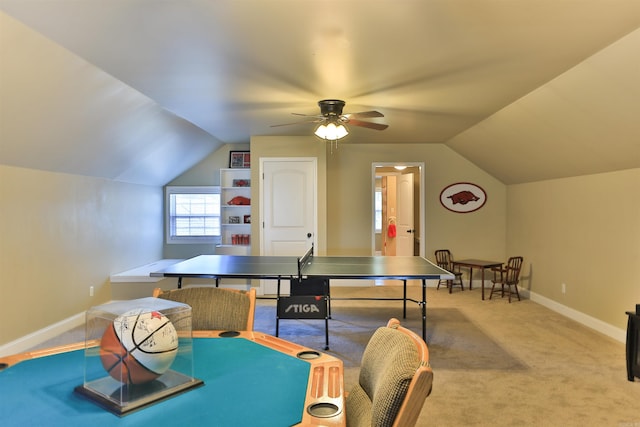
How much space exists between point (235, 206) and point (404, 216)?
3.14m

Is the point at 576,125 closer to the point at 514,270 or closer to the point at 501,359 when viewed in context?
the point at 501,359

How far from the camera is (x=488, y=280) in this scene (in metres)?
7.12

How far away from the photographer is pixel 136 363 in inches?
51.9

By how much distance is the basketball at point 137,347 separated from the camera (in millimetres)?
1312

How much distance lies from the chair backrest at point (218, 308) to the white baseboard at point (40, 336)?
2597 mm

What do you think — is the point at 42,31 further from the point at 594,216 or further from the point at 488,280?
the point at 488,280

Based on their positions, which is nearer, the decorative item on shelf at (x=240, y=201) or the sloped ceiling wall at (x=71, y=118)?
the sloped ceiling wall at (x=71, y=118)

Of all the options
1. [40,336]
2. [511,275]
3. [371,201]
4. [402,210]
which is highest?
[371,201]

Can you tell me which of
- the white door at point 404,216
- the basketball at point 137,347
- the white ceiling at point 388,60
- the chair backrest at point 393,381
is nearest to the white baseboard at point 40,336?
the white ceiling at point 388,60

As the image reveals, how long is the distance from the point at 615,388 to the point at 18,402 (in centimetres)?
372

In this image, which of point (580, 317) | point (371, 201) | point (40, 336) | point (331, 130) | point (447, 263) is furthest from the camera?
point (371, 201)

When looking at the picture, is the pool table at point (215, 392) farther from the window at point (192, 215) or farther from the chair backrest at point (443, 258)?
the window at point (192, 215)

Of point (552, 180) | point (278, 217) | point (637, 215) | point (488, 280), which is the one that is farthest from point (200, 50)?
point (488, 280)

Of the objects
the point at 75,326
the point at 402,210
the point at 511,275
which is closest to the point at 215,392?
the point at 75,326
